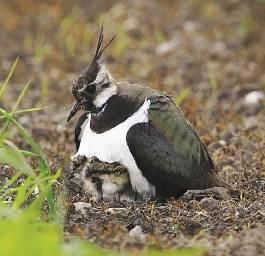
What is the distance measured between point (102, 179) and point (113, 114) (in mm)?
480

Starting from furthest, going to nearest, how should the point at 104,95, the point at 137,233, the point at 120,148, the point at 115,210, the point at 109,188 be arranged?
the point at 104,95 < the point at 109,188 < the point at 120,148 < the point at 115,210 < the point at 137,233

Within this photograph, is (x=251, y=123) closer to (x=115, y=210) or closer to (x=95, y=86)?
(x=95, y=86)

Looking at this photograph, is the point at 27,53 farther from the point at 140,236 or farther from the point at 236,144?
the point at 140,236

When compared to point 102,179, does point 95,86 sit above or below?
above

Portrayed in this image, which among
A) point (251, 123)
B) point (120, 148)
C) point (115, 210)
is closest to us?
point (115, 210)

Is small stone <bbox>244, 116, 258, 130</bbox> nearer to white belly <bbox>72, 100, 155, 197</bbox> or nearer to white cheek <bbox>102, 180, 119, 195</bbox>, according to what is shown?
white belly <bbox>72, 100, 155, 197</bbox>

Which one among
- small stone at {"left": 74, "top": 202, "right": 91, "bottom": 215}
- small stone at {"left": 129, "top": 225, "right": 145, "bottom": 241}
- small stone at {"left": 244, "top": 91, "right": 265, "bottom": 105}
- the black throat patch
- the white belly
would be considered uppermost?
small stone at {"left": 244, "top": 91, "right": 265, "bottom": 105}

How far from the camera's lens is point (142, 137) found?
6.34 meters

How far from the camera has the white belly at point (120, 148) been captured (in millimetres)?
6324

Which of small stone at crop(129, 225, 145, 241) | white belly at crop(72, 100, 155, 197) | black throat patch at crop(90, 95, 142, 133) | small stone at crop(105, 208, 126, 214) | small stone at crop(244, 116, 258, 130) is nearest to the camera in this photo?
small stone at crop(129, 225, 145, 241)

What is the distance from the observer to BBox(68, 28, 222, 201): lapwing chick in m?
6.35

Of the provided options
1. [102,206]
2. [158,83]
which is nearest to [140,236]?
[102,206]

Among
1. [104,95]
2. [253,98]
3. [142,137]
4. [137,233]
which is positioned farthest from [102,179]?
[253,98]

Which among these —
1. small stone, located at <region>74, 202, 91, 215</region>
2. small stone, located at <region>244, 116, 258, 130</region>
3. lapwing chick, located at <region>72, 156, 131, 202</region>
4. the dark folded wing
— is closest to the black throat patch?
the dark folded wing
